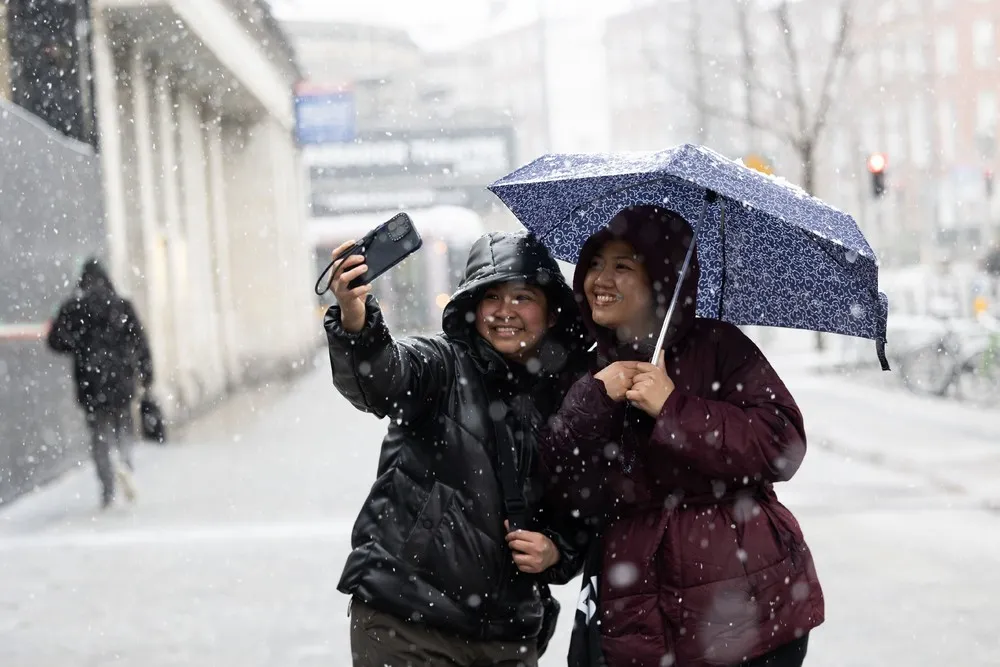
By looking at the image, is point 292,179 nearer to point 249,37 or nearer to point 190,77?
point 249,37

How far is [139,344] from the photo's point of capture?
364 inches

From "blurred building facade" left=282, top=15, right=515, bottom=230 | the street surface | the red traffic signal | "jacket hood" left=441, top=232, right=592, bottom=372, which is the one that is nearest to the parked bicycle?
the street surface

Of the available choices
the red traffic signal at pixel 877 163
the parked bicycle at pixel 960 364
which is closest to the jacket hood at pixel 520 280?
the parked bicycle at pixel 960 364

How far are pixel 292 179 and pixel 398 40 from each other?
5007cm

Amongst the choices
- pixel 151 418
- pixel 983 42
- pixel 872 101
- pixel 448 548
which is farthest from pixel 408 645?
pixel 983 42

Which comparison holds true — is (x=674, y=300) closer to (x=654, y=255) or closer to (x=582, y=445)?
(x=654, y=255)

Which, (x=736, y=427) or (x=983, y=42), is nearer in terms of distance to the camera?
(x=736, y=427)

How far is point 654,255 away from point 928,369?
12.9m

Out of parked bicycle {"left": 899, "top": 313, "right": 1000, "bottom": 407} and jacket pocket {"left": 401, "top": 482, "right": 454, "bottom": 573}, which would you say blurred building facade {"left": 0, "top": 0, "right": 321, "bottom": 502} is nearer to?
jacket pocket {"left": 401, "top": 482, "right": 454, "bottom": 573}

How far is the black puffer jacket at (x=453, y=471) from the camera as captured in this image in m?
2.58

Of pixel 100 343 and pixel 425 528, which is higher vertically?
pixel 425 528

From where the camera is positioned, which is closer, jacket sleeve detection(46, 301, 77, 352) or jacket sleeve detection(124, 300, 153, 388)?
jacket sleeve detection(46, 301, 77, 352)

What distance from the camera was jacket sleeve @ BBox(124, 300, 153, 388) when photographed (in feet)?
29.9

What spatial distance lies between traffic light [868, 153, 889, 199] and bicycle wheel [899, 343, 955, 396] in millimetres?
2887
